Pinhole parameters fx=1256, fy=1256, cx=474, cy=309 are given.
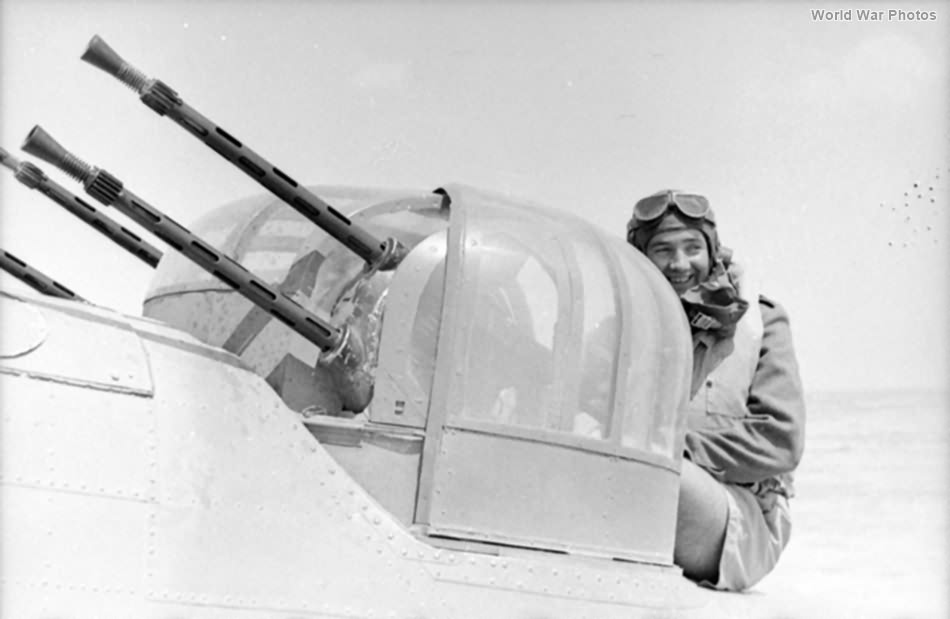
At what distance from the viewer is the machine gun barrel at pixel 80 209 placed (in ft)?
18.5

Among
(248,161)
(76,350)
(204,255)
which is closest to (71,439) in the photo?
(76,350)

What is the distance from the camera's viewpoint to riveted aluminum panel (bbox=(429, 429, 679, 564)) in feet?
15.3

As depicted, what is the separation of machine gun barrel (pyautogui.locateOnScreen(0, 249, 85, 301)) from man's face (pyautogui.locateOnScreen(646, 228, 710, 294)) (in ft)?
9.80

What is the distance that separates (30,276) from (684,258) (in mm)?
3293

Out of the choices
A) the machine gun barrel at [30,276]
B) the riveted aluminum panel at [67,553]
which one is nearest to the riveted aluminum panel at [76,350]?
the riveted aluminum panel at [67,553]

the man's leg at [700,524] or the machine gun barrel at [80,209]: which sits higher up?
the machine gun barrel at [80,209]

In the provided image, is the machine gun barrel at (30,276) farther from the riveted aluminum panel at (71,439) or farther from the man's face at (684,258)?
the man's face at (684,258)

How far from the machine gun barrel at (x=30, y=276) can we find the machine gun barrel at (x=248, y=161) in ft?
5.28

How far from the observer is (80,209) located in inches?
229

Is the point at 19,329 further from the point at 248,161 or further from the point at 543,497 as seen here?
the point at 543,497

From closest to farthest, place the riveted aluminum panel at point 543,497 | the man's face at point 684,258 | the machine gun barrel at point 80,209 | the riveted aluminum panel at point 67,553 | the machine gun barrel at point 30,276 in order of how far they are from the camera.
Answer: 1. the riveted aluminum panel at point 67,553
2. the riveted aluminum panel at point 543,497
3. the machine gun barrel at point 80,209
4. the machine gun barrel at point 30,276
5. the man's face at point 684,258

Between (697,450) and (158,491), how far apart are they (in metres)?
3.12

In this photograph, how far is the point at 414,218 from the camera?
206 inches

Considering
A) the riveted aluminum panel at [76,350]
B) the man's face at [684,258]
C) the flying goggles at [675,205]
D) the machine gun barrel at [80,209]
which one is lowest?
the riveted aluminum panel at [76,350]
